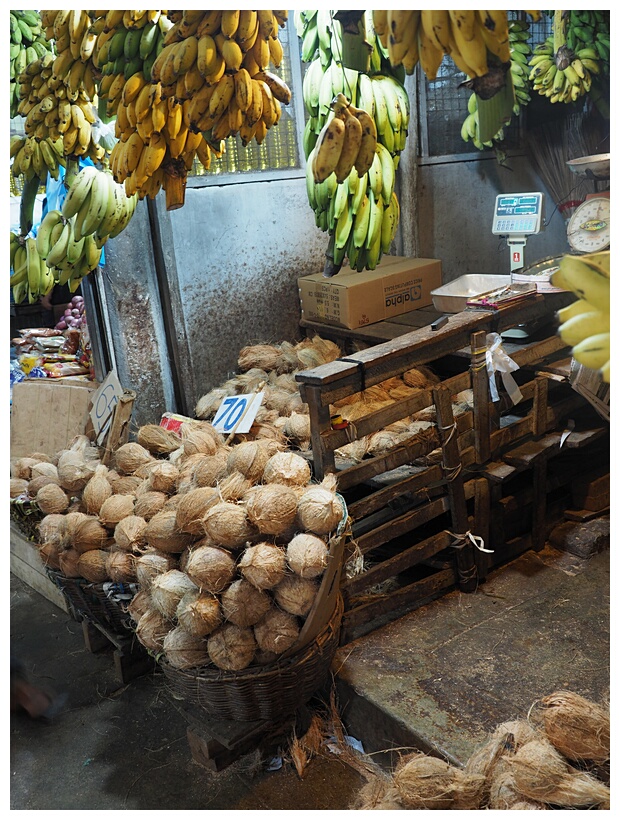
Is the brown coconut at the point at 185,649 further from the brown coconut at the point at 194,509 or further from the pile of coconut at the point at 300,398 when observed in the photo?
the pile of coconut at the point at 300,398

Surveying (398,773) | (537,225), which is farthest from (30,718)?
(537,225)

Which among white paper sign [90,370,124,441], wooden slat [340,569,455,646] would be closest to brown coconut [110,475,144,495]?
white paper sign [90,370,124,441]

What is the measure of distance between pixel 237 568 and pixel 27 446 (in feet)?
6.82

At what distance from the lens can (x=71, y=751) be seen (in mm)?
2684

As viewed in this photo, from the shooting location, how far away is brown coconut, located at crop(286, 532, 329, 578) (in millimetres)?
2166

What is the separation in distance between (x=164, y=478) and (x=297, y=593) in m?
0.89

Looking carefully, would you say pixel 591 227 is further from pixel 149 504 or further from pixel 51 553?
pixel 51 553

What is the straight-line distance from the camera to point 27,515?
349 centimetres

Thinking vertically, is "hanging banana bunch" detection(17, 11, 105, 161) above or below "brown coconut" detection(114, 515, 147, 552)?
above

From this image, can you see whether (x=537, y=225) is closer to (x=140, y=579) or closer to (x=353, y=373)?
(x=353, y=373)

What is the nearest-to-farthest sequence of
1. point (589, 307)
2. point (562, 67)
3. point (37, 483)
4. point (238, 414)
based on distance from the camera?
point (589, 307) < point (238, 414) < point (37, 483) < point (562, 67)

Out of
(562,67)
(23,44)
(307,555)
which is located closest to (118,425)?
(307,555)

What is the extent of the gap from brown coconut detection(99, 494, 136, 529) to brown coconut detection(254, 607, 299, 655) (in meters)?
0.91

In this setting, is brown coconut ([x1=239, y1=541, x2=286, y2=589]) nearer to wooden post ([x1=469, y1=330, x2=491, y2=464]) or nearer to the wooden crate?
the wooden crate
